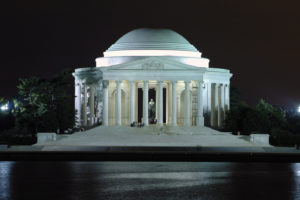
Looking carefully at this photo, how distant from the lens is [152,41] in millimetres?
147125

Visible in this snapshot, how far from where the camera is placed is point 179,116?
150750 millimetres

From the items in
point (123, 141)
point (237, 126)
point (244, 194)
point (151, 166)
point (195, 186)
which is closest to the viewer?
point (244, 194)

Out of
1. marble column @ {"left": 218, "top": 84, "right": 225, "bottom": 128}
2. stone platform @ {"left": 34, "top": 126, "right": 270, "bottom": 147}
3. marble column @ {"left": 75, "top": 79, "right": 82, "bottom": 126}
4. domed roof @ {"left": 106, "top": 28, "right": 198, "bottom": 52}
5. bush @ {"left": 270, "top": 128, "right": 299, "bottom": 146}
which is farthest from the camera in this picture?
marble column @ {"left": 75, "top": 79, "right": 82, "bottom": 126}

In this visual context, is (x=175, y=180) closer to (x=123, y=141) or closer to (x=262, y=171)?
(x=262, y=171)

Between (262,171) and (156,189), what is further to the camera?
(262,171)

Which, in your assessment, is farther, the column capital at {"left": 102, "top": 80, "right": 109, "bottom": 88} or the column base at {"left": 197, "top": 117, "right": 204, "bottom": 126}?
→ the column base at {"left": 197, "top": 117, "right": 204, "bottom": 126}

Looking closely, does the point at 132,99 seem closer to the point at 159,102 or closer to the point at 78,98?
the point at 159,102

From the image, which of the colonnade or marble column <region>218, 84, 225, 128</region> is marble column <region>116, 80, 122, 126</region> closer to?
the colonnade

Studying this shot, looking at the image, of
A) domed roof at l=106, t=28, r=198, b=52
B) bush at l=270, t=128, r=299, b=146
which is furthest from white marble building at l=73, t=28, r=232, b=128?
bush at l=270, t=128, r=299, b=146

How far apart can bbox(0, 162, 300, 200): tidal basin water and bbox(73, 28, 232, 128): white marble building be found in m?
58.4

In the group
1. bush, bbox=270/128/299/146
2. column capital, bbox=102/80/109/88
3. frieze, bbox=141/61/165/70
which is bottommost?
bush, bbox=270/128/299/146

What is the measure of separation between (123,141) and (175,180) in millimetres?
52325

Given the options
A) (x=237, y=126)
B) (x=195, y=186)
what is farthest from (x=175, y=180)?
(x=237, y=126)

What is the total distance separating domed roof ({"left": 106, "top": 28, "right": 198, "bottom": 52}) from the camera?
146 meters
